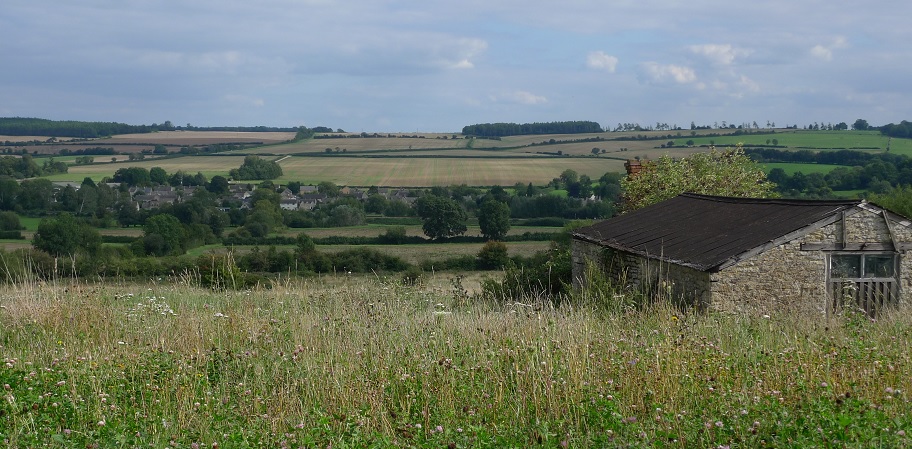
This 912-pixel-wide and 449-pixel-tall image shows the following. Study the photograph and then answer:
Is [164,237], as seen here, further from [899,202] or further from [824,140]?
[824,140]

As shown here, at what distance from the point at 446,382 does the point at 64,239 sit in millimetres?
43745

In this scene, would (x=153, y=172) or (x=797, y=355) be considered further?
(x=153, y=172)

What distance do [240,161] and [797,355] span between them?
10481 centimetres

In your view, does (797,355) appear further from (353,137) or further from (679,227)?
(353,137)

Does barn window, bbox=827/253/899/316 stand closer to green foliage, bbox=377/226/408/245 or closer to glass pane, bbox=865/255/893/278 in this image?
glass pane, bbox=865/255/893/278

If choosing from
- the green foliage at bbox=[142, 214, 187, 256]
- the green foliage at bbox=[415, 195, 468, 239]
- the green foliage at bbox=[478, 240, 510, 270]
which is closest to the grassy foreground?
the green foliage at bbox=[478, 240, 510, 270]

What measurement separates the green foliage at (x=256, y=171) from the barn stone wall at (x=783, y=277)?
264 ft

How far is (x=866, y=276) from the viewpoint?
48.1ft

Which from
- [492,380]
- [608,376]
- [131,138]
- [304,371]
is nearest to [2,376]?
[304,371]

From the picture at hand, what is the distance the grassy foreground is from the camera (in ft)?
14.5

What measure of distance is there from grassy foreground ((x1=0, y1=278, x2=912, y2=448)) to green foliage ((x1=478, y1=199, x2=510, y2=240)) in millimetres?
44161

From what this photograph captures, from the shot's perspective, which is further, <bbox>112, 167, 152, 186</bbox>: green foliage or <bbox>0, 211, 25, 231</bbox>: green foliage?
<bbox>112, 167, 152, 186</bbox>: green foliage

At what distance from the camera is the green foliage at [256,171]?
9081 cm

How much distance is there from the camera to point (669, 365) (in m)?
5.42
